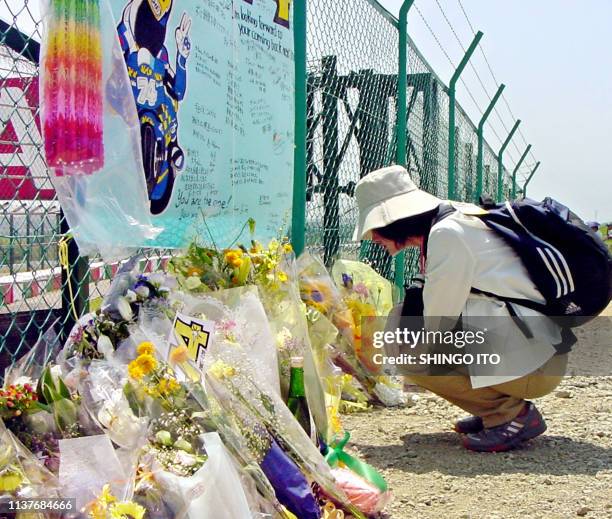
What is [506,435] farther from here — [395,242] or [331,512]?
[331,512]

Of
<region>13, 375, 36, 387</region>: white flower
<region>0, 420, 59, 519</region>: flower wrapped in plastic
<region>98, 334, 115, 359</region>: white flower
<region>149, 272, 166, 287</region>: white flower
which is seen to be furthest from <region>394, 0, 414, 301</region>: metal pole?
<region>0, 420, 59, 519</region>: flower wrapped in plastic

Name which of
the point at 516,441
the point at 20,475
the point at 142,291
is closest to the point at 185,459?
the point at 20,475

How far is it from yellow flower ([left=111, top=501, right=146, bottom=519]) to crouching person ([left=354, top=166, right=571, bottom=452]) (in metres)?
1.92

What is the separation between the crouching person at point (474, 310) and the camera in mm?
3428

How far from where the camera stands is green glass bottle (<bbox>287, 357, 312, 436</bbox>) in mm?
2812

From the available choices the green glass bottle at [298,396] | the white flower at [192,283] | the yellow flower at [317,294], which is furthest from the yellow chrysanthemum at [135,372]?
the yellow flower at [317,294]

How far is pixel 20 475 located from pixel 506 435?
2.37 meters

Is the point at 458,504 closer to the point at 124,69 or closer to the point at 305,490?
the point at 305,490

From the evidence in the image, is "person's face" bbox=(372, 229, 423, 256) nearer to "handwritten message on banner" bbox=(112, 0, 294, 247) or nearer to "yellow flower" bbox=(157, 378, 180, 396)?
"handwritten message on banner" bbox=(112, 0, 294, 247)

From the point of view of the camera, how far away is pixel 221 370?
2393 mm

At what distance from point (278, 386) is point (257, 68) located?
5.19 ft

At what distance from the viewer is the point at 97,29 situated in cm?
238

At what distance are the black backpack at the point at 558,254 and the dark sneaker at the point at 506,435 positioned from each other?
497 mm

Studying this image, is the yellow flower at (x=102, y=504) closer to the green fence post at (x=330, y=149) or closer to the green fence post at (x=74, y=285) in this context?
the green fence post at (x=74, y=285)
